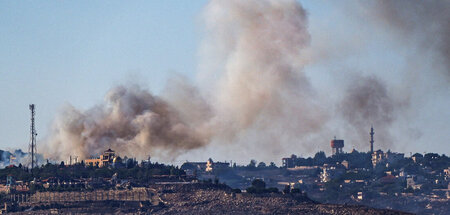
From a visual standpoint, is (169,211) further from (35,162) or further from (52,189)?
(35,162)

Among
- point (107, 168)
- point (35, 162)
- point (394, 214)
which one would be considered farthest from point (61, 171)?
point (394, 214)

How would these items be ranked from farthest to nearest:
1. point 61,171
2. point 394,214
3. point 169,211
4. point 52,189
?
point 61,171 → point 52,189 → point 169,211 → point 394,214

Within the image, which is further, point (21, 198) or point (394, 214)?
point (21, 198)

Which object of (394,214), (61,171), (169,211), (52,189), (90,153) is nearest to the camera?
(394,214)

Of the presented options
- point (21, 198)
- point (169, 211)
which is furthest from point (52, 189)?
point (169, 211)

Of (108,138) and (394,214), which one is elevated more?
(108,138)

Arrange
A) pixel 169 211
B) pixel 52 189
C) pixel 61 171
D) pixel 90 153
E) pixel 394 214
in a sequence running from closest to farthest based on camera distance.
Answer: pixel 394 214 < pixel 169 211 < pixel 52 189 < pixel 61 171 < pixel 90 153

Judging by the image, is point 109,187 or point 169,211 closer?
point 169,211

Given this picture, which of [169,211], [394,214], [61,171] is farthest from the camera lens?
[61,171]

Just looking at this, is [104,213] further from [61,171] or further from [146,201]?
[61,171]
